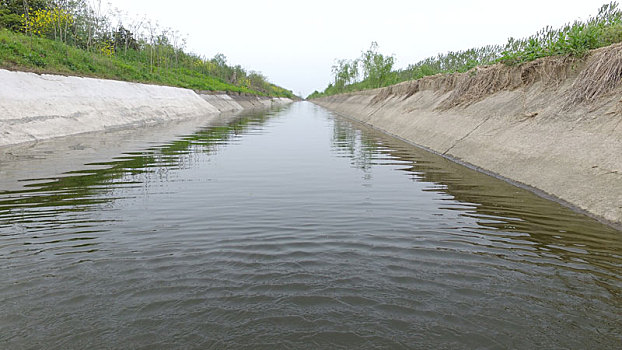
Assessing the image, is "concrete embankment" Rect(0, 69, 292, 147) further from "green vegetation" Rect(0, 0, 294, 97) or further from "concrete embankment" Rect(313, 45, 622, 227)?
"concrete embankment" Rect(313, 45, 622, 227)

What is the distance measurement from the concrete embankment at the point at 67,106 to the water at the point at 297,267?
23.6 feet

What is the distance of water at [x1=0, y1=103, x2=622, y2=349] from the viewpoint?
2.57 meters

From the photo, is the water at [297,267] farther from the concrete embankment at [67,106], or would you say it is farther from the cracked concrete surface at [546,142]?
the concrete embankment at [67,106]

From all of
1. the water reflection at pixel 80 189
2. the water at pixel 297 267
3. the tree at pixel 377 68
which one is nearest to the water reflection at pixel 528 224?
the water at pixel 297 267

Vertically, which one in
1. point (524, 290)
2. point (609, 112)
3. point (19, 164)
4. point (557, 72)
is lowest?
point (524, 290)

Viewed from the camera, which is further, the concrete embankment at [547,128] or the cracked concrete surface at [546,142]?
the concrete embankment at [547,128]

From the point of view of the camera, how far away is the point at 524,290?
3.23 meters

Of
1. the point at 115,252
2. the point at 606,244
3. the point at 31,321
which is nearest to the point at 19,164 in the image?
the point at 115,252

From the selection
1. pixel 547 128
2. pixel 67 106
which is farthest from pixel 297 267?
pixel 67 106

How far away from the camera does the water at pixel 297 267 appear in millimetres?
2574

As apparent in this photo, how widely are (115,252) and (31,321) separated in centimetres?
130

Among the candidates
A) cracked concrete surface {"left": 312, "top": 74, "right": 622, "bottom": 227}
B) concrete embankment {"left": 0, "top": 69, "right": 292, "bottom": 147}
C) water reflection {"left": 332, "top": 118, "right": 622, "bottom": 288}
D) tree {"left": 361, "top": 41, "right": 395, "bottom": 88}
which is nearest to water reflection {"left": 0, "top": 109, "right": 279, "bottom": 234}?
concrete embankment {"left": 0, "top": 69, "right": 292, "bottom": 147}

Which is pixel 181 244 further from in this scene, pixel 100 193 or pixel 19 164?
pixel 19 164

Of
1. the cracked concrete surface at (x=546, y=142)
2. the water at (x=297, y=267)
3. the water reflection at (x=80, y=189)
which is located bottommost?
the water at (x=297, y=267)
